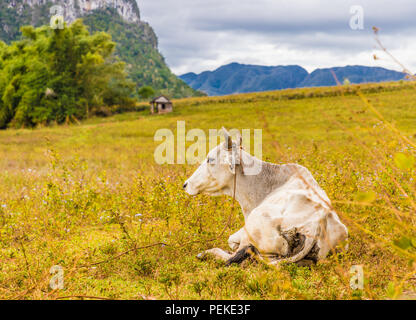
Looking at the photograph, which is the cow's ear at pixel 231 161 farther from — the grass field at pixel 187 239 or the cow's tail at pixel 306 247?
the cow's tail at pixel 306 247

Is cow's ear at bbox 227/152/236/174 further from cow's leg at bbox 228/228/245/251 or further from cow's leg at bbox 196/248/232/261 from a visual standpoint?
cow's leg at bbox 196/248/232/261

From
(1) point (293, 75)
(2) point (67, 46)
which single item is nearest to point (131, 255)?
(2) point (67, 46)

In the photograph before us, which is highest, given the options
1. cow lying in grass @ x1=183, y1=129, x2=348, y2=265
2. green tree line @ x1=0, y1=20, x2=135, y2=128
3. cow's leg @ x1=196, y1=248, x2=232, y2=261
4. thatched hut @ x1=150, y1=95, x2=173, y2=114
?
green tree line @ x1=0, y1=20, x2=135, y2=128

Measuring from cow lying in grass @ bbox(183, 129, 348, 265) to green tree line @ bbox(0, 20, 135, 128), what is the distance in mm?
52521

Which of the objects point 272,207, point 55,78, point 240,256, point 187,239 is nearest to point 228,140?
point 272,207

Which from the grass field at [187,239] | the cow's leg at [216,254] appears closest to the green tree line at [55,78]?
the grass field at [187,239]

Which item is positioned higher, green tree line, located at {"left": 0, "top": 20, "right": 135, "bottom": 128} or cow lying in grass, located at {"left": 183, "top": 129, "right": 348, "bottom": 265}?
green tree line, located at {"left": 0, "top": 20, "right": 135, "bottom": 128}

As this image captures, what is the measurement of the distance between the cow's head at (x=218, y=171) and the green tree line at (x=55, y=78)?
2058 inches

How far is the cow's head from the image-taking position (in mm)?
5246

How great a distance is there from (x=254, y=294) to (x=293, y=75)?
183613 mm

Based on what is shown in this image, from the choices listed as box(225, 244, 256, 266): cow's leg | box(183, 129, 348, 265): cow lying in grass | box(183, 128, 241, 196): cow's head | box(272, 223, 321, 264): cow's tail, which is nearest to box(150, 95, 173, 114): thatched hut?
box(183, 128, 241, 196): cow's head

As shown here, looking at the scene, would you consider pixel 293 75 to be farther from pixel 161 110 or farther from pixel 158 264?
pixel 158 264

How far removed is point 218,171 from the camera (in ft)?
17.8

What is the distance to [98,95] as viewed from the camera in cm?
6775
